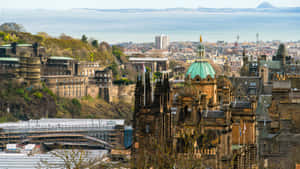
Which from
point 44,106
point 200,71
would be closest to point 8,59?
point 44,106

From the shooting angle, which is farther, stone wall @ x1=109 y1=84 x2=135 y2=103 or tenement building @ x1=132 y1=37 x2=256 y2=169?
stone wall @ x1=109 y1=84 x2=135 y2=103

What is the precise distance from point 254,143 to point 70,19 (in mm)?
148221

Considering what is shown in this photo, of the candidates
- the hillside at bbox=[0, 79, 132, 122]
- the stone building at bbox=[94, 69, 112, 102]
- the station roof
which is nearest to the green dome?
→ the hillside at bbox=[0, 79, 132, 122]

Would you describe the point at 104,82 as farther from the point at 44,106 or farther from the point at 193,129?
the point at 193,129

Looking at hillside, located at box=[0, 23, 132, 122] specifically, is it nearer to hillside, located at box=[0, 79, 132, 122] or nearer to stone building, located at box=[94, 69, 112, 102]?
hillside, located at box=[0, 79, 132, 122]

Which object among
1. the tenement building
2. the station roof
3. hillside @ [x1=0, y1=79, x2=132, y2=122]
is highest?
the tenement building

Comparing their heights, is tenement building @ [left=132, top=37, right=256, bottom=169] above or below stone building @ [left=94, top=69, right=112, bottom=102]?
above

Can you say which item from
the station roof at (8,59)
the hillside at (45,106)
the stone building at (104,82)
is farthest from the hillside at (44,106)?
the station roof at (8,59)

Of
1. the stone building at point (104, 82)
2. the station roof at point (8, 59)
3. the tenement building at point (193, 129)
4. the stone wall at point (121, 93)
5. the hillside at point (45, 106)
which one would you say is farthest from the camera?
the stone building at point (104, 82)

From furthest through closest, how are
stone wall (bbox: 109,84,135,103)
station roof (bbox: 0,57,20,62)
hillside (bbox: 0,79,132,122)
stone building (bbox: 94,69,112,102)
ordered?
1. stone building (bbox: 94,69,112,102)
2. stone wall (bbox: 109,84,135,103)
3. station roof (bbox: 0,57,20,62)
4. hillside (bbox: 0,79,132,122)

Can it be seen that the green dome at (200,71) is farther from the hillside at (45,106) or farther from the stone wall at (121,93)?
the stone wall at (121,93)

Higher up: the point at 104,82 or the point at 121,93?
the point at 104,82

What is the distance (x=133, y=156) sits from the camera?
163 feet

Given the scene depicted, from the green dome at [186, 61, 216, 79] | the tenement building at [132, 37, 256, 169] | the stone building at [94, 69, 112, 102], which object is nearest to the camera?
the tenement building at [132, 37, 256, 169]
